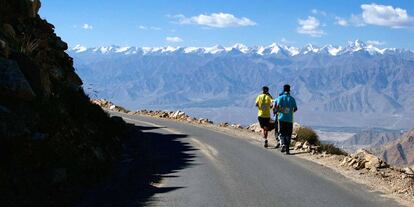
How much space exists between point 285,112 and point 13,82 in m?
9.72

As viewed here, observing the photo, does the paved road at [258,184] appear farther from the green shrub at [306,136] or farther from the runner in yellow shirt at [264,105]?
the green shrub at [306,136]

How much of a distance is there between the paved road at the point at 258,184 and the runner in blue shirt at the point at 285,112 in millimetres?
923

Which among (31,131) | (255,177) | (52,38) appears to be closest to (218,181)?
(255,177)

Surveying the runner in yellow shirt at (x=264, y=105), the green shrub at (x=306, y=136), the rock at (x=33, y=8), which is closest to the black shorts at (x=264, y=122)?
the runner in yellow shirt at (x=264, y=105)

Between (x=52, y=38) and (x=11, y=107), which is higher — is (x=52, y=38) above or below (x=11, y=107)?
above

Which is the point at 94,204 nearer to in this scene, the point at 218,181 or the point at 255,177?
the point at 218,181

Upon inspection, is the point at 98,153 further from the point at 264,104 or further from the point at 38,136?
the point at 264,104

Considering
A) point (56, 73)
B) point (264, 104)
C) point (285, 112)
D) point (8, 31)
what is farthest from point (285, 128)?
point (8, 31)

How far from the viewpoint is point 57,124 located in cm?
1281

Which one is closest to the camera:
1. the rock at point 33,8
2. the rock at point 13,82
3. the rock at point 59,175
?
the rock at point 59,175

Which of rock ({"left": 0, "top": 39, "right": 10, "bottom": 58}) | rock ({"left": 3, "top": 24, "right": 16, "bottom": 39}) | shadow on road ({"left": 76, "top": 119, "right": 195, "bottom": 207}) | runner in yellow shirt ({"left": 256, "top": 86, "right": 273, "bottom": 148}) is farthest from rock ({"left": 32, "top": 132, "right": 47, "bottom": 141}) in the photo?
runner in yellow shirt ({"left": 256, "top": 86, "right": 273, "bottom": 148})

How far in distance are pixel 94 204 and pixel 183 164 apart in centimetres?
581

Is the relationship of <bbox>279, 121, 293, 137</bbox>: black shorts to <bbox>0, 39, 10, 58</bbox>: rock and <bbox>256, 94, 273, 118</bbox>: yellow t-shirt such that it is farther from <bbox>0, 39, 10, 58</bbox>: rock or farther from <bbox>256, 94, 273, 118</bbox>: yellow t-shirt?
<bbox>0, 39, 10, 58</bbox>: rock

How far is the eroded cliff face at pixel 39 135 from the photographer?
9.96m
